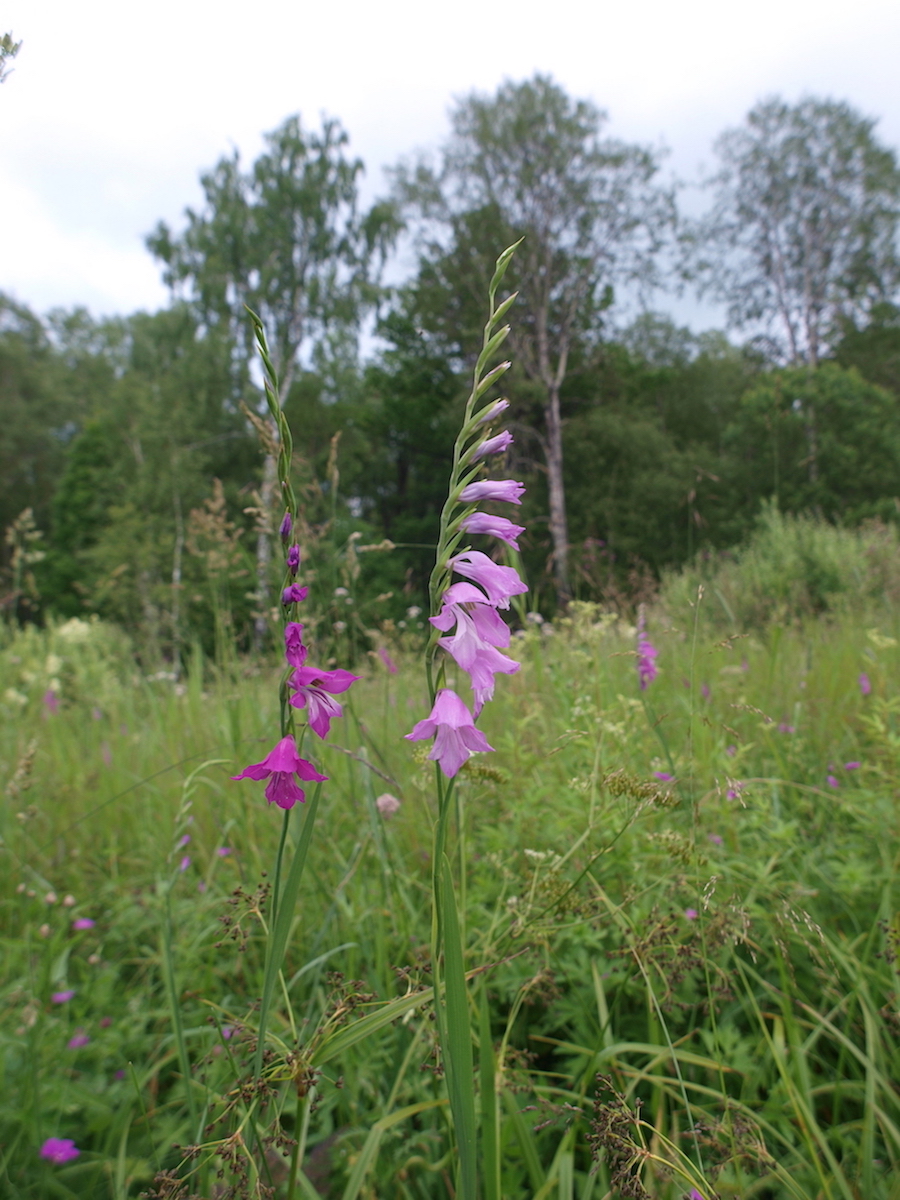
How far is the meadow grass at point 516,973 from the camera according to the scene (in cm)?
101

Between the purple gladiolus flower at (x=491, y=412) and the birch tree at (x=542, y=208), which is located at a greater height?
the birch tree at (x=542, y=208)

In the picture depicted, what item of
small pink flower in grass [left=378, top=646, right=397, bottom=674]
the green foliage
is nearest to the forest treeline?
the green foliage

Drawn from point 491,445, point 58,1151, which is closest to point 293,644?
point 491,445

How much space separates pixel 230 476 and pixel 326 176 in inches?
375

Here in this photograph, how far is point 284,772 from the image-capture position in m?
0.79

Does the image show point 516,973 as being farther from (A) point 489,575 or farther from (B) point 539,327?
(B) point 539,327

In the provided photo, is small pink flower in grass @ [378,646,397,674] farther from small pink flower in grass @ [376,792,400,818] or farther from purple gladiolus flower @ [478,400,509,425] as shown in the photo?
purple gladiolus flower @ [478,400,509,425]

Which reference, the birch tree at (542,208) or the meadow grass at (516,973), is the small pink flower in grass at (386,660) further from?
the birch tree at (542,208)

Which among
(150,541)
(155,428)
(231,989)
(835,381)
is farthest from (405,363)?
(231,989)

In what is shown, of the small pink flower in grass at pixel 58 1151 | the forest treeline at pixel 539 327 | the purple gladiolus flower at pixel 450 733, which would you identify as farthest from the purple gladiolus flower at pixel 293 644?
the forest treeline at pixel 539 327

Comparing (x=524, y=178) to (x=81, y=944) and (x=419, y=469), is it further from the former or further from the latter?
(x=81, y=944)

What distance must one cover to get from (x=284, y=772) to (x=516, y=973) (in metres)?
0.92

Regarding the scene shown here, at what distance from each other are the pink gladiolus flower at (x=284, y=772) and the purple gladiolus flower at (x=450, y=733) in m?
0.15

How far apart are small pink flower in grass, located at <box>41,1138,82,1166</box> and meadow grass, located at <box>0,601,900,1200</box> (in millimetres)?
27
